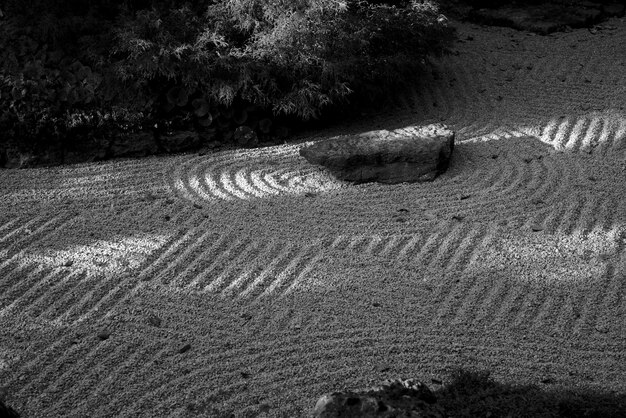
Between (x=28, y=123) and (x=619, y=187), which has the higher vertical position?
(x=28, y=123)

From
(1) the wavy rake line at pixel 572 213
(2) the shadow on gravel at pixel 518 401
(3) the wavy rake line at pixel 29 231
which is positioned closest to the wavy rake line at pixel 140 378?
(2) the shadow on gravel at pixel 518 401

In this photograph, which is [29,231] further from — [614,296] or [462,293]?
[614,296]

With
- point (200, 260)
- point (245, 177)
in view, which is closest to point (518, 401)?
point (200, 260)

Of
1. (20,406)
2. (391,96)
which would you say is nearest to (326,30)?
(391,96)

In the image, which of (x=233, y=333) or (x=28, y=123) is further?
(x=28, y=123)

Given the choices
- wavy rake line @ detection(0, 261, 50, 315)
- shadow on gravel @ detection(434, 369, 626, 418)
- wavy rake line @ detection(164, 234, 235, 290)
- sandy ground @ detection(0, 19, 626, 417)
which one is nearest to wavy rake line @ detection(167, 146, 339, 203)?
sandy ground @ detection(0, 19, 626, 417)

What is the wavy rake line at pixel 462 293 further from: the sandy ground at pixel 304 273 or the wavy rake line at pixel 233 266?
the wavy rake line at pixel 233 266

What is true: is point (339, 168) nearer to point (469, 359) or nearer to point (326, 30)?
point (326, 30)
